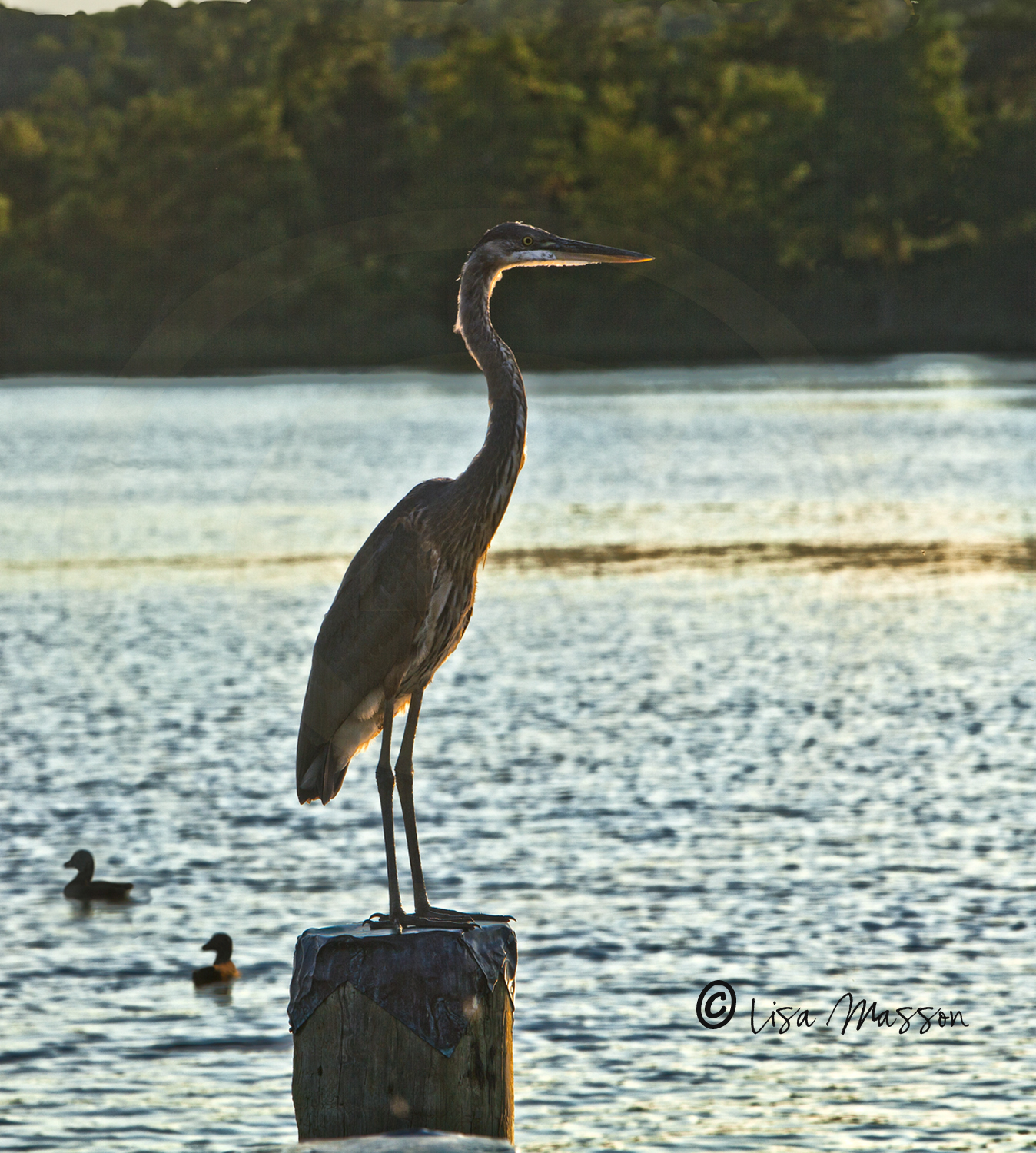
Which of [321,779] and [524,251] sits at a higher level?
[524,251]

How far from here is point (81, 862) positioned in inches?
550

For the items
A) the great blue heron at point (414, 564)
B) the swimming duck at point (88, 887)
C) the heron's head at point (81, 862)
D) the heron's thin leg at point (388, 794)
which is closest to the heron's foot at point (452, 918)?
the heron's thin leg at point (388, 794)

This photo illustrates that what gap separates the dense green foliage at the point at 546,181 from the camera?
9238 cm

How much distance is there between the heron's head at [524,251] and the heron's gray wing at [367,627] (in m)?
1.06

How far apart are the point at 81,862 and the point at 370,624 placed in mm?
7041

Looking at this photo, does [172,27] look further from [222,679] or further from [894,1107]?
[894,1107]

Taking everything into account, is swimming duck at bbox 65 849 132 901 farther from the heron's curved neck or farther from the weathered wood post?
the weathered wood post

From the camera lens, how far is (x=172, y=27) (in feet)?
546

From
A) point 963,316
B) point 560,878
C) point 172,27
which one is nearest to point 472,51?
point 963,316

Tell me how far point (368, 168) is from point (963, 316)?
37279 mm

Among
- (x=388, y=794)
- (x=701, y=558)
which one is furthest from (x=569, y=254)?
(x=701, y=558)

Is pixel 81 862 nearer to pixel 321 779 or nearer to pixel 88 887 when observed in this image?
pixel 88 887

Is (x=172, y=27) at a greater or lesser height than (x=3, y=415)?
greater

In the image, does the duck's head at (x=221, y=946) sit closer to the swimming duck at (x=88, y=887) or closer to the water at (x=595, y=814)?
the water at (x=595, y=814)
